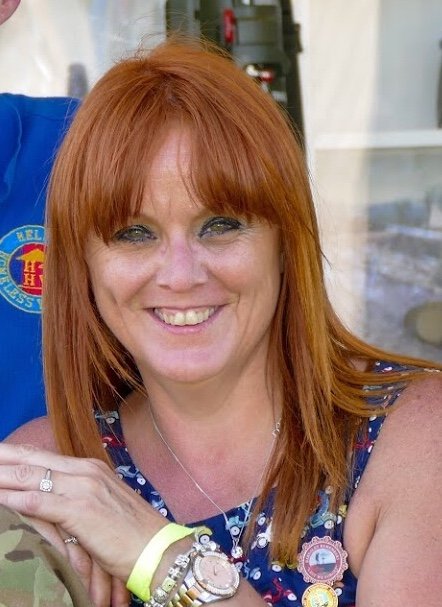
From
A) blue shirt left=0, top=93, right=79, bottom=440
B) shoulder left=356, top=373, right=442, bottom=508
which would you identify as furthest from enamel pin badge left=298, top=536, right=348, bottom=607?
blue shirt left=0, top=93, right=79, bottom=440

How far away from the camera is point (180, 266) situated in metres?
1.59

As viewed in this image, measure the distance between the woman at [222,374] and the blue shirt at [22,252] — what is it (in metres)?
0.22

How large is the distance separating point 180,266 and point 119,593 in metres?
0.48

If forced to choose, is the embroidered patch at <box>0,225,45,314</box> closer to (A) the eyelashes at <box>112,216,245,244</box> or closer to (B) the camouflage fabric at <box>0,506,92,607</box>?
(A) the eyelashes at <box>112,216,245,244</box>

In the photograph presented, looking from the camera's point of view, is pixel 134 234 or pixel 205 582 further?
pixel 134 234

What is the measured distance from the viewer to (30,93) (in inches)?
132

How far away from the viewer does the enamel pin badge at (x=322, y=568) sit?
157 centimetres

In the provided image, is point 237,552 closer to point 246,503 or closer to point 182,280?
point 246,503

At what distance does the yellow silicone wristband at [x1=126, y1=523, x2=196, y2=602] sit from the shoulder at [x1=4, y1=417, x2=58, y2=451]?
390 millimetres

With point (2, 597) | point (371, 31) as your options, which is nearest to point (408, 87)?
point (371, 31)

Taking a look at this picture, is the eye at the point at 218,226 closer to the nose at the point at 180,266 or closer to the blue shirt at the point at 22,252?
the nose at the point at 180,266

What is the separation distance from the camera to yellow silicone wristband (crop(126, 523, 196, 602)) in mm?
1462

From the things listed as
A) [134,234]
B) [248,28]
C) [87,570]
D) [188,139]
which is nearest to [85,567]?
[87,570]

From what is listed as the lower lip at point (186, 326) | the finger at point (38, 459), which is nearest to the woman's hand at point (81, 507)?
the finger at point (38, 459)
